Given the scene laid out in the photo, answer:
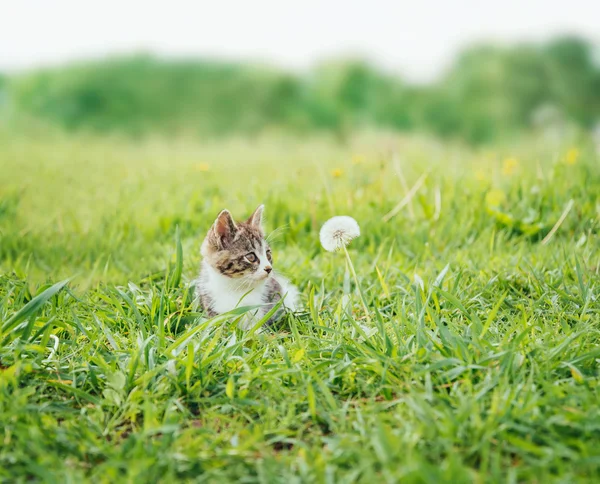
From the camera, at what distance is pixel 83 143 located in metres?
8.47

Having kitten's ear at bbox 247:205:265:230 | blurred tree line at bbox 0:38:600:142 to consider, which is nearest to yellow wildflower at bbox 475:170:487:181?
kitten's ear at bbox 247:205:265:230

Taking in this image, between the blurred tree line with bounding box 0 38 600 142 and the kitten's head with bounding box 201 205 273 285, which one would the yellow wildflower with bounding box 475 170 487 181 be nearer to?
the kitten's head with bounding box 201 205 273 285

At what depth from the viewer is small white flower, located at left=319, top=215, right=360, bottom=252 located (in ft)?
9.75

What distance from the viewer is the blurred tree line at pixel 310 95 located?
875cm

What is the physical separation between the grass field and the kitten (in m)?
0.12

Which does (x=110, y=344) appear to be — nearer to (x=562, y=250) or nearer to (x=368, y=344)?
(x=368, y=344)

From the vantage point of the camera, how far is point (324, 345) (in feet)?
9.07

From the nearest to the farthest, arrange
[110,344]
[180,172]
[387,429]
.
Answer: [387,429] → [110,344] → [180,172]

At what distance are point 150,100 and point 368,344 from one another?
749cm

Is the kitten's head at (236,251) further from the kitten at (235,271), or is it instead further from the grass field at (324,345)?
the grass field at (324,345)

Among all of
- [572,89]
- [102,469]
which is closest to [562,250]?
[102,469]

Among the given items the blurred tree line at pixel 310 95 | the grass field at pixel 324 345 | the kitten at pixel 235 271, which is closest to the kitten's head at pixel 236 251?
the kitten at pixel 235 271

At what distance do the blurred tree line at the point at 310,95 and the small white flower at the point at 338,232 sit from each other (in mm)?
5974

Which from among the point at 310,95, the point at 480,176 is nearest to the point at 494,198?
the point at 480,176
